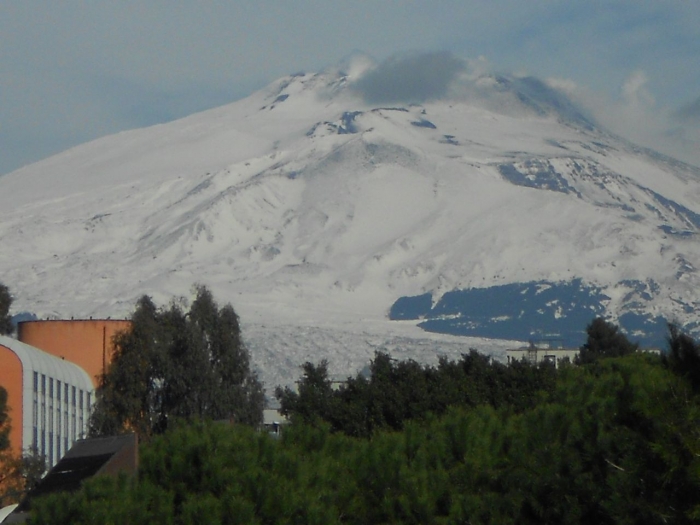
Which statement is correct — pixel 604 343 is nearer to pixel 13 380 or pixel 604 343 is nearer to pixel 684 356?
pixel 13 380

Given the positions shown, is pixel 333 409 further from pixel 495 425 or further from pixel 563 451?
pixel 563 451

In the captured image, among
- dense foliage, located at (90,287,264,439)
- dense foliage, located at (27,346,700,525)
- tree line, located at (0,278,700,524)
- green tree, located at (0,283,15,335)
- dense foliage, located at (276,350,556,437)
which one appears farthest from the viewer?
green tree, located at (0,283,15,335)

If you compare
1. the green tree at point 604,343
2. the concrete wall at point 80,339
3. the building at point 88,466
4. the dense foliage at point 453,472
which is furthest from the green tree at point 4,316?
the dense foliage at point 453,472

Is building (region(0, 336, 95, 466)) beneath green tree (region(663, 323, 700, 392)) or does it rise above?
beneath

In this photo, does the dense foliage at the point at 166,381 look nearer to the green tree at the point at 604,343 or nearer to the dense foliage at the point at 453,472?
the green tree at the point at 604,343

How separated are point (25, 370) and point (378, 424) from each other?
1309 centimetres

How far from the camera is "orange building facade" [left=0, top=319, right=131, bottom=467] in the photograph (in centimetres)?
4481

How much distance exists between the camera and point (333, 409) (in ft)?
140

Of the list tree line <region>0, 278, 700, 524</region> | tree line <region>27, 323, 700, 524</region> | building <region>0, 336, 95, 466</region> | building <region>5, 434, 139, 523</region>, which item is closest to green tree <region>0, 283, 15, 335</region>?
building <region>0, 336, 95, 466</region>

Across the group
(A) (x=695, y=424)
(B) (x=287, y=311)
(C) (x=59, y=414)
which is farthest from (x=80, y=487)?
(B) (x=287, y=311)

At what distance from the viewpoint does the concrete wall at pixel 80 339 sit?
179 ft

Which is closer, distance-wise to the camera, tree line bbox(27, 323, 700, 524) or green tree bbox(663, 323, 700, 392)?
green tree bbox(663, 323, 700, 392)

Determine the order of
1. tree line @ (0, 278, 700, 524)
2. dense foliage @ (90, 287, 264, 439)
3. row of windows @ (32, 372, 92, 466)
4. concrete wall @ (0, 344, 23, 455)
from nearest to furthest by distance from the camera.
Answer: tree line @ (0, 278, 700, 524), concrete wall @ (0, 344, 23, 455), row of windows @ (32, 372, 92, 466), dense foliage @ (90, 287, 264, 439)

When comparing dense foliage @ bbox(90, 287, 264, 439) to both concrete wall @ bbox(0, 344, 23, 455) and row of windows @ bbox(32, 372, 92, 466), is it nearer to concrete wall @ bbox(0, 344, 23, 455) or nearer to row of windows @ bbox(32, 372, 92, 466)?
row of windows @ bbox(32, 372, 92, 466)
